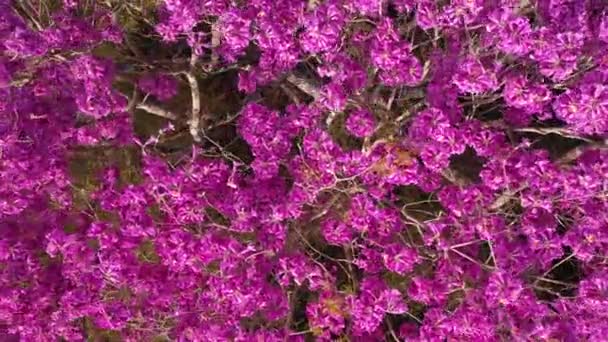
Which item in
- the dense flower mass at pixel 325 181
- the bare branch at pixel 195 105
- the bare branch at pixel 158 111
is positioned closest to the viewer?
the dense flower mass at pixel 325 181

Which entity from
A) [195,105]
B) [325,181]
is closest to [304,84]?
[195,105]

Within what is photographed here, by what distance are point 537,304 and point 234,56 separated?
3067mm

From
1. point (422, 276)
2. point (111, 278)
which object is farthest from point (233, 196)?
point (422, 276)

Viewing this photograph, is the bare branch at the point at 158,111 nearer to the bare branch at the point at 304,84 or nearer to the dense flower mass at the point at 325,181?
the dense flower mass at the point at 325,181

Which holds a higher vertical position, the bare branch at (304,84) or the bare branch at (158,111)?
the bare branch at (304,84)

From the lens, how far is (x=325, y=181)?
495 cm

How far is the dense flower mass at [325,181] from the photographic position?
186 inches

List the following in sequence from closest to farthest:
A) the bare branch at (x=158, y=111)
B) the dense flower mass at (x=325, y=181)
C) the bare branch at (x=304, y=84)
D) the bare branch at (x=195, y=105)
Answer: the dense flower mass at (x=325, y=181), the bare branch at (x=195, y=105), the bare branch at (x=304, y=84), the bare branch at (x=158, y=111)

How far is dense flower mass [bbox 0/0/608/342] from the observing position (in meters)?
4.73

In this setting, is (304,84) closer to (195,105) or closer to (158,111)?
(195,105)

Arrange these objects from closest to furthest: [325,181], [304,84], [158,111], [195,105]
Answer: [325,181] < [195,105] < [304,84] < [158,111]

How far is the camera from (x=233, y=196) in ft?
16.7

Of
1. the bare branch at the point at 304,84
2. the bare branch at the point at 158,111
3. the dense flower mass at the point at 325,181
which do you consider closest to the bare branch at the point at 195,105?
the dense flower mass at the point at 325,181

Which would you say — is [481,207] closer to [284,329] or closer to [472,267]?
[472,267]
